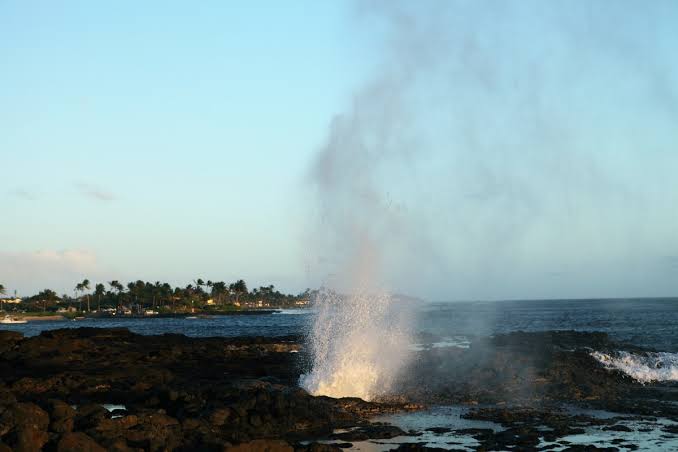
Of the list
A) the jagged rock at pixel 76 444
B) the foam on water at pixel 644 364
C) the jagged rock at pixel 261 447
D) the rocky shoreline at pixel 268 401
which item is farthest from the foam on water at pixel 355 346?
the jagged rock at pixel 76 444

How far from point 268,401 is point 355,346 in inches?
383

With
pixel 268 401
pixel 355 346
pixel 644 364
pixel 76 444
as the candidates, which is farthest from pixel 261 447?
A: pixel 644 364

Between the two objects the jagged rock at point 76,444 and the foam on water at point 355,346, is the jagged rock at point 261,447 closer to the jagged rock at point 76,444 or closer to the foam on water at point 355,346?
the jagged rock at point 76,444

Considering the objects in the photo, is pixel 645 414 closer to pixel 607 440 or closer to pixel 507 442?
pixel 607 440

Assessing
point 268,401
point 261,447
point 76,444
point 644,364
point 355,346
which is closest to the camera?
point 76,444

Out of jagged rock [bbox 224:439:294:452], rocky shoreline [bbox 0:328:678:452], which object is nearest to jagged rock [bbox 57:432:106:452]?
rocky shoreline [bbox 0:328:678:452]

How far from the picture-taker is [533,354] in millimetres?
37719

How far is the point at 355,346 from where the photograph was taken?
31422 mm

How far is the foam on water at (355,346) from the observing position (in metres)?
28.4

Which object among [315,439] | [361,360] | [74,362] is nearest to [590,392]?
[361,360]

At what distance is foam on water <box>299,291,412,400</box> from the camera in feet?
93.2

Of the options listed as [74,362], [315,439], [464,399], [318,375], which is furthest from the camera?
[74,362]

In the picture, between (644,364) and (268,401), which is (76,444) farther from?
(644,364)

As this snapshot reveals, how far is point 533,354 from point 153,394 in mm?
20324
